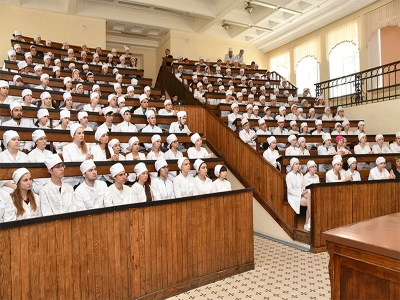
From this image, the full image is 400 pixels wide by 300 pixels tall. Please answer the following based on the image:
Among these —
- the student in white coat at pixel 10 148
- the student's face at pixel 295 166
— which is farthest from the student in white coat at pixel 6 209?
the student's face at pixel 295 166

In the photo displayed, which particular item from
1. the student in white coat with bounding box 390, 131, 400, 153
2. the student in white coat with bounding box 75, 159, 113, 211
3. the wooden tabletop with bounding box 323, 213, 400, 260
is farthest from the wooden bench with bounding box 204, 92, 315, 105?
the wooden tabletop with bounding box 323, 213, 400, 260

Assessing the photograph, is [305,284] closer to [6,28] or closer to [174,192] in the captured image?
[174,192]

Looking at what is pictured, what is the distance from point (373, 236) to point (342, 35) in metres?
10.8

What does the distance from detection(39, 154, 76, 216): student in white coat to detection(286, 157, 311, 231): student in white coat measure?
9.54 feet

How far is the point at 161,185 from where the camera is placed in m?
3.64

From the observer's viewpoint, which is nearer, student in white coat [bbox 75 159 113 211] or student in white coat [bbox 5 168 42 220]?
student in white coat [bbox 5 168 42 220]

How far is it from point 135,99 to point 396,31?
8.18 meters

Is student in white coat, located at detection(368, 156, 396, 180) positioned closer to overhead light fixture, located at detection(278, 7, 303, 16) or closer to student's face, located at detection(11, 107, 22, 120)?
student's face, located at detection(11, 107, 22, 120)

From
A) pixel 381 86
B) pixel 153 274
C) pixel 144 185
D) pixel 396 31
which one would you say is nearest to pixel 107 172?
pixel 144 185

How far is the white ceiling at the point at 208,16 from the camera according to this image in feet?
33.4

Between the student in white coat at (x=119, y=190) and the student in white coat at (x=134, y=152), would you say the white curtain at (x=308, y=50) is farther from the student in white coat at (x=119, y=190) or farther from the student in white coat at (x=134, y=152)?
the student in white coat at (x=119, y=190)

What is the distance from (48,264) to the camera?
2180 mm

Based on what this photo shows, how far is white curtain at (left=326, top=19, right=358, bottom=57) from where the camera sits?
10.1m

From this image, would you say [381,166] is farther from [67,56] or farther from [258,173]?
[67,56]
